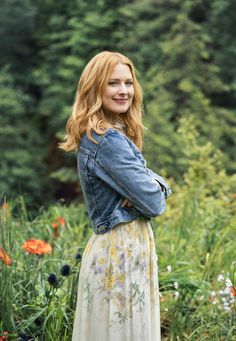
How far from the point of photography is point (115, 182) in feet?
8.80

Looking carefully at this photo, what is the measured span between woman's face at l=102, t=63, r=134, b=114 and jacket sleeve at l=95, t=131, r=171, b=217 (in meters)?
0.16

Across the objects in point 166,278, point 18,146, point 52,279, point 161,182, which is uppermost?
point 18,146

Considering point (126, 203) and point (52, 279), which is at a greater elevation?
point (126, 203)

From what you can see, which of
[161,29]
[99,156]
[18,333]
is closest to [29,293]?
[18,333]

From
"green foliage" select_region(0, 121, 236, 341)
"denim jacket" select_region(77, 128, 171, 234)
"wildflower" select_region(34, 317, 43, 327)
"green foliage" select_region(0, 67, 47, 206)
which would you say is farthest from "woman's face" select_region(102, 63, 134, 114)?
"green foliage" select_region(0, 67, 47, 206)

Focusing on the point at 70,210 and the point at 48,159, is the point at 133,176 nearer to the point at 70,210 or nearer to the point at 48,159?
the point at 70,210

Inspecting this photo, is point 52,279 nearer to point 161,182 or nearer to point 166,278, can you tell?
point 161,182

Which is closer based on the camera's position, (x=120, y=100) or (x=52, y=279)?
(x=120, y=100)

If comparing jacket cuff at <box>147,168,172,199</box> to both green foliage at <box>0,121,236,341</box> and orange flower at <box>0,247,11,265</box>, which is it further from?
orange flower at <box>0,247,11,265</box>

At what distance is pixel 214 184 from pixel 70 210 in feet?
5.88

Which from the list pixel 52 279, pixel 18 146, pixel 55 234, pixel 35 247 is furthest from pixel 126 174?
pixel 18 146

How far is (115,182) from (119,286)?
413 millimetres

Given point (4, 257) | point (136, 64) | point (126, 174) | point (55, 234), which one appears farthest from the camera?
point (136, 64)

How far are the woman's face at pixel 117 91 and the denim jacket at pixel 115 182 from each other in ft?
0.46
